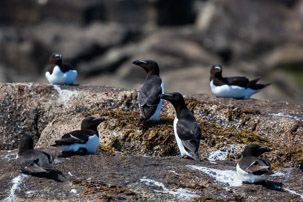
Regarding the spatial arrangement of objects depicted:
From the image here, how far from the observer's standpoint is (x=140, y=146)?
42.0 feet

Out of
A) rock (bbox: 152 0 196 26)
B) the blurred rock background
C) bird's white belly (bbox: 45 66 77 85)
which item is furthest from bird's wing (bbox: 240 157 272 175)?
rock (bbox: 152 0 196 26)

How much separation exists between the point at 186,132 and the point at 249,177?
1.75m

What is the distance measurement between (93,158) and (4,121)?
483 centimetres

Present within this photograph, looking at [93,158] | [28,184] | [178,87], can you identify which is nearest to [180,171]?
[93,158]

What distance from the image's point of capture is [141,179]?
10.3 meters

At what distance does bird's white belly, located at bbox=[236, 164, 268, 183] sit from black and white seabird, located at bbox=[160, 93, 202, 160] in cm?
115

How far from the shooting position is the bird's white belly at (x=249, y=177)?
33.5 feet

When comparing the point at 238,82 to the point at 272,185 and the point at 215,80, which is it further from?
the point at 272,185

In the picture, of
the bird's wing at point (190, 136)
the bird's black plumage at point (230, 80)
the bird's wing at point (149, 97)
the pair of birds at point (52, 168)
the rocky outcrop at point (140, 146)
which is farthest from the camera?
the bird's black plumage at point (230, 80)

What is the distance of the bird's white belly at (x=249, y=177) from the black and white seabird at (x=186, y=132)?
1154 millimetres

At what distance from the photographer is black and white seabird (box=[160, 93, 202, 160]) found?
11.5 metres

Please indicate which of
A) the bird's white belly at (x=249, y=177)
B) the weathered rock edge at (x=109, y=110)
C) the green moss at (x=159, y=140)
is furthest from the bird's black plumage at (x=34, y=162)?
the weathered rock edge at (x=109, y=110)

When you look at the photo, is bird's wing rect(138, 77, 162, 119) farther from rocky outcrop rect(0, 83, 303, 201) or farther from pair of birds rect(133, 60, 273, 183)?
rocky outcrop rect(0, 83, 303, 201)

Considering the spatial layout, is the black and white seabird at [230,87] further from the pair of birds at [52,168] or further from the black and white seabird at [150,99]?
the pair of birds at [52,168]
